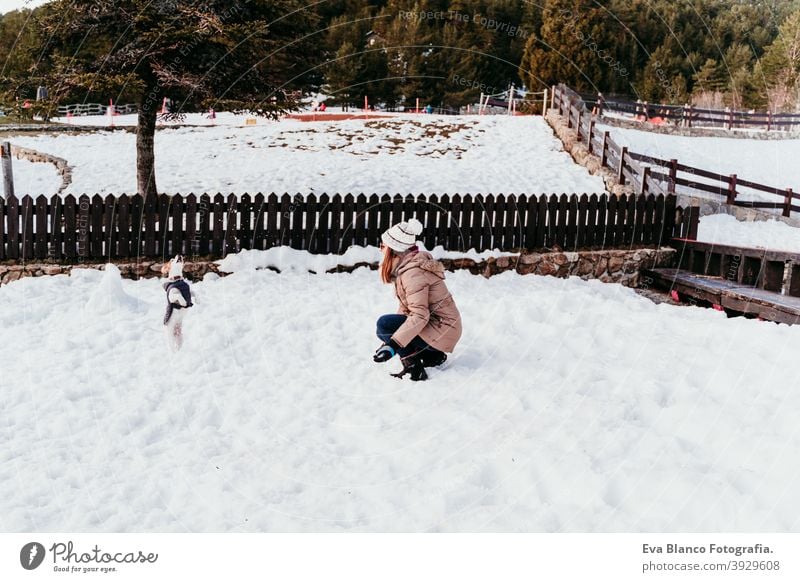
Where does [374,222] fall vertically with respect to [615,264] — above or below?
above

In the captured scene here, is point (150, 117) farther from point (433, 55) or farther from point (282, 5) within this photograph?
point (433, 55)

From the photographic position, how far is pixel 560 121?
923 inches

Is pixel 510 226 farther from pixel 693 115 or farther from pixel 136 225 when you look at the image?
pixel 693 115

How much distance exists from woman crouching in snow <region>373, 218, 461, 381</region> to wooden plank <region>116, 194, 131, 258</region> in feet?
18.9

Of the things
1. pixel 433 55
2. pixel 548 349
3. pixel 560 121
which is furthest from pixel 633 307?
pixel 433 55

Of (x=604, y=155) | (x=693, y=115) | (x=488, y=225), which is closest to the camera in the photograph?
(x=488, y=225)

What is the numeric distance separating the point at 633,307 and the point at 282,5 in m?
8.21

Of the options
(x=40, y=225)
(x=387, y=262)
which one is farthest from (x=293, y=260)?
(x=387, y=262)

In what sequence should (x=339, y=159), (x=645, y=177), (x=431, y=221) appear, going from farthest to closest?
1. (x=339, y=159)
2. (x=645, y=177)
3. (x=431, y=221)

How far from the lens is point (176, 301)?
22.0 ft

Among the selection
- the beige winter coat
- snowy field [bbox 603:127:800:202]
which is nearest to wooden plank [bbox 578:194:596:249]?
the beige winter coat

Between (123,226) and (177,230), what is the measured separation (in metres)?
0.78

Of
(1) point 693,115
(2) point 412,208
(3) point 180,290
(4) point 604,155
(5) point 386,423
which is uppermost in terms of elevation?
(1) point 693,115

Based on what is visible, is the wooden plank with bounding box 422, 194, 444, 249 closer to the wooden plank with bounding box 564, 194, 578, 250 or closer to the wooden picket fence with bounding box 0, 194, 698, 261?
the wooden picket fence with bounding box 0, 194, 698, 261
